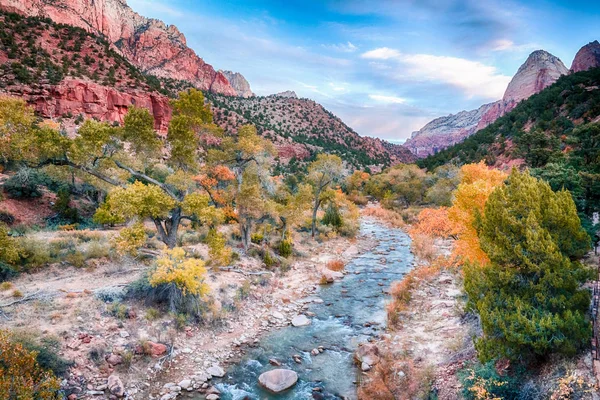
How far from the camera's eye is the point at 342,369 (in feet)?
35.3

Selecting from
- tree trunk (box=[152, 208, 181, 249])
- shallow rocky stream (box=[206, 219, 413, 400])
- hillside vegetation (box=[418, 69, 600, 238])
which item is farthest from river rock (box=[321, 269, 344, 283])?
hillside vegetation (box=[418, 69, 600, 238])

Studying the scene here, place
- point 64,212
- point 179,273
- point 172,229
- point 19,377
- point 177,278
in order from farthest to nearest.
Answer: point 64,212 < point 172,229 < point 177,278 < point 179,273 < point 19,377

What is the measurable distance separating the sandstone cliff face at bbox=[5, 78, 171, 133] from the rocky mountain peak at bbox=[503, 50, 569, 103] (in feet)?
422

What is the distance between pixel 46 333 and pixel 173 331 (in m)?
Answer: 3.67

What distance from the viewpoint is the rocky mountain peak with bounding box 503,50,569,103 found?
114m

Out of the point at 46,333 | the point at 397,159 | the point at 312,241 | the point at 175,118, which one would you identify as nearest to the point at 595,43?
the point at 397,159

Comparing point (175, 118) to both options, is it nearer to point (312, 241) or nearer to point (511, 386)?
point (312, 241)

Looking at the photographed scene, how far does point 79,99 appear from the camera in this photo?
4206 cm

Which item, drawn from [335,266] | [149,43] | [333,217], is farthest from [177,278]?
[149,43]

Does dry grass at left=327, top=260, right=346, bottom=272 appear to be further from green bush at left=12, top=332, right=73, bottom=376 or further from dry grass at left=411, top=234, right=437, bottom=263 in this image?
green bush at left=12, top=332, right=73, bottom=376

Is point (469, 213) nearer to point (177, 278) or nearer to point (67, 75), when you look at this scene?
point (177, 278)

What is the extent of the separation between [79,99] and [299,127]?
6454cm

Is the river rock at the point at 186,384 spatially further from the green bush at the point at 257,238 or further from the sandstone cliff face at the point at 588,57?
the sandstone cliff face at the point at 588,57

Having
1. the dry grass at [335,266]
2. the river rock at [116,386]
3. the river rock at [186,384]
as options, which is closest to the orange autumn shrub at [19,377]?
the river rock at [116,386]
